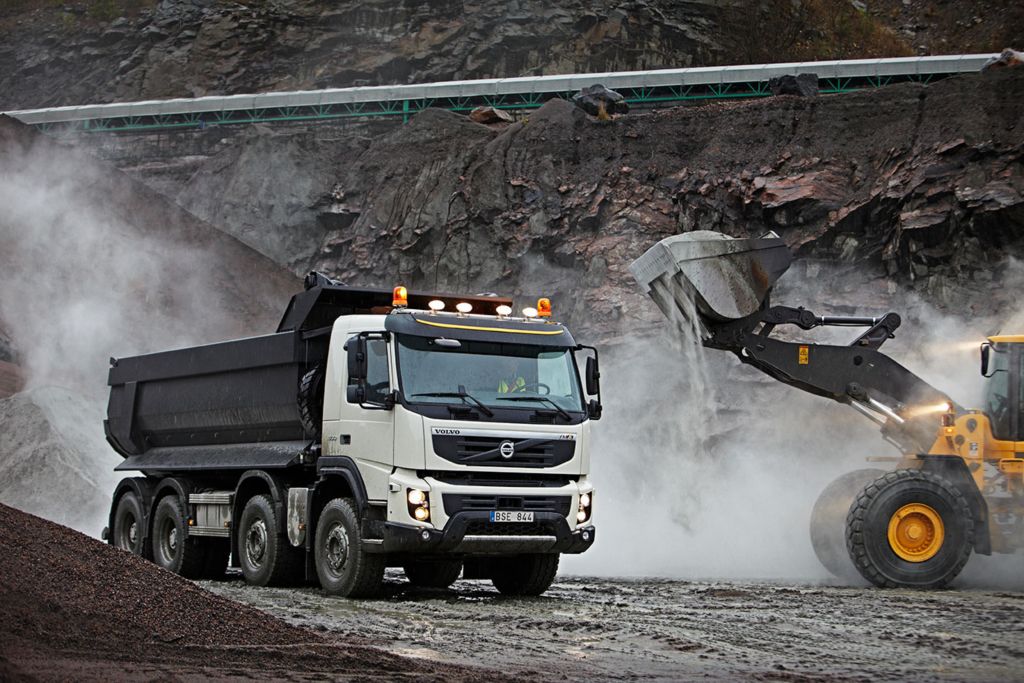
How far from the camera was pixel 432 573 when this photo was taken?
14852 millimetres

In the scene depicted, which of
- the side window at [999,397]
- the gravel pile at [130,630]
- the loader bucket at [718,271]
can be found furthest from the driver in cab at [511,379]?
the side window at [999,397]

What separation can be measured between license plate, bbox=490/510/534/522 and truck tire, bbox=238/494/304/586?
8.95ft

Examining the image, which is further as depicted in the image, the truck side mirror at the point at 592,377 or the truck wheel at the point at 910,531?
the truck wheel at the point at 910,531

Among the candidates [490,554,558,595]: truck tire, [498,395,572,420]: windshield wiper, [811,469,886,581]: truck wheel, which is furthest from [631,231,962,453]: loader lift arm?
[490,554,558,595]: truck tire

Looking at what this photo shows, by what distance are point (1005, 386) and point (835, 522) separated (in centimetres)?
260

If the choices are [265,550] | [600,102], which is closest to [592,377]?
[265,550]

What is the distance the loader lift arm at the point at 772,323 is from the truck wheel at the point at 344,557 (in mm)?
5114

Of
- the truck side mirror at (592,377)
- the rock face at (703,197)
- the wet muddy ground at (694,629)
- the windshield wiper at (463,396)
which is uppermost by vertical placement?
the rock face at (703,197)

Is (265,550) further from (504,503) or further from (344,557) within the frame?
(504,503)

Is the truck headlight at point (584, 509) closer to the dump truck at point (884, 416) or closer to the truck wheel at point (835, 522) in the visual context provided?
the dump truck at point (884, 416)

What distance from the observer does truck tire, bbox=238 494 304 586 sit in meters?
13.9

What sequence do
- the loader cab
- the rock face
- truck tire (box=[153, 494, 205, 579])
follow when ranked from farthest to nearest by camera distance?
1. the rock face
2. truck tire (box=[153, 494, 205, 579])
3. the loader cab

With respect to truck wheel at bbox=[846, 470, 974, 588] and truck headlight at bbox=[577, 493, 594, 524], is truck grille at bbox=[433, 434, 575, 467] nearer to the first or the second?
truck headlight at bbox=[577, 493, 594, 524]

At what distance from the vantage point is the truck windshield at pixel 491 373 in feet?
41.0
